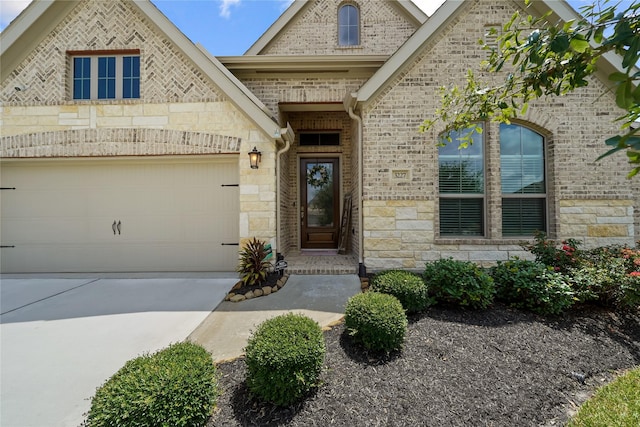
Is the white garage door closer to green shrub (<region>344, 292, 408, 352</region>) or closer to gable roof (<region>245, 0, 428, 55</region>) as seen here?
green shrub (<region>344, 292, 408, 352</region>)

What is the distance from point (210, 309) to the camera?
417 cm

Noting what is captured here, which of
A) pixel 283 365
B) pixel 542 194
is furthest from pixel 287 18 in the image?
pixel 283 365

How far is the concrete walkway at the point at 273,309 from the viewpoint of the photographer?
328 cm

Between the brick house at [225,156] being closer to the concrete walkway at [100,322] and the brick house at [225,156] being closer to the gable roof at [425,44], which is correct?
the gable roof at [425,44]

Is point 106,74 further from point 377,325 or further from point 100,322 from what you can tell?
point 377,325

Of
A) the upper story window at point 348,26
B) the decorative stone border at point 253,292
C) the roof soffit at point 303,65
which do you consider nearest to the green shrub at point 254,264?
the decorative stone border at point 253,292

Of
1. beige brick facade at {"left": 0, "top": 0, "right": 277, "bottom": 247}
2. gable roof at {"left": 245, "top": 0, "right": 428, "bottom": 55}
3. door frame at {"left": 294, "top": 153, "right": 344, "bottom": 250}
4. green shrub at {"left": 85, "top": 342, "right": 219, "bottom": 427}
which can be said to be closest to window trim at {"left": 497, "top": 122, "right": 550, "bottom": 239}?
door frame at {"left": 294, "top": 153, "right": 344, "bottom": 250}

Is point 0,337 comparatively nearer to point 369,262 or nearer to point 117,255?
point 117,255

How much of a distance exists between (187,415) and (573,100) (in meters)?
7.54

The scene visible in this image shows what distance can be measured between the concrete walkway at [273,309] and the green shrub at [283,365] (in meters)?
0.53

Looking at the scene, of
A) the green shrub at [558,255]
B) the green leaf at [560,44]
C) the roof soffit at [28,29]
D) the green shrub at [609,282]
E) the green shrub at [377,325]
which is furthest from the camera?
the roof soffit at [28,29]

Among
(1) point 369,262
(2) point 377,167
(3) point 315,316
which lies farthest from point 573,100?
(3) point 315,316

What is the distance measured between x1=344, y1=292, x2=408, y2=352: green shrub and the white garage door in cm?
370

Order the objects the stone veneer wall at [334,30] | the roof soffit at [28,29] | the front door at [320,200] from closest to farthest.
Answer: the roof soffit at [28,29] → the front door at [320,200] → the stone veneer wall at [334,30]
